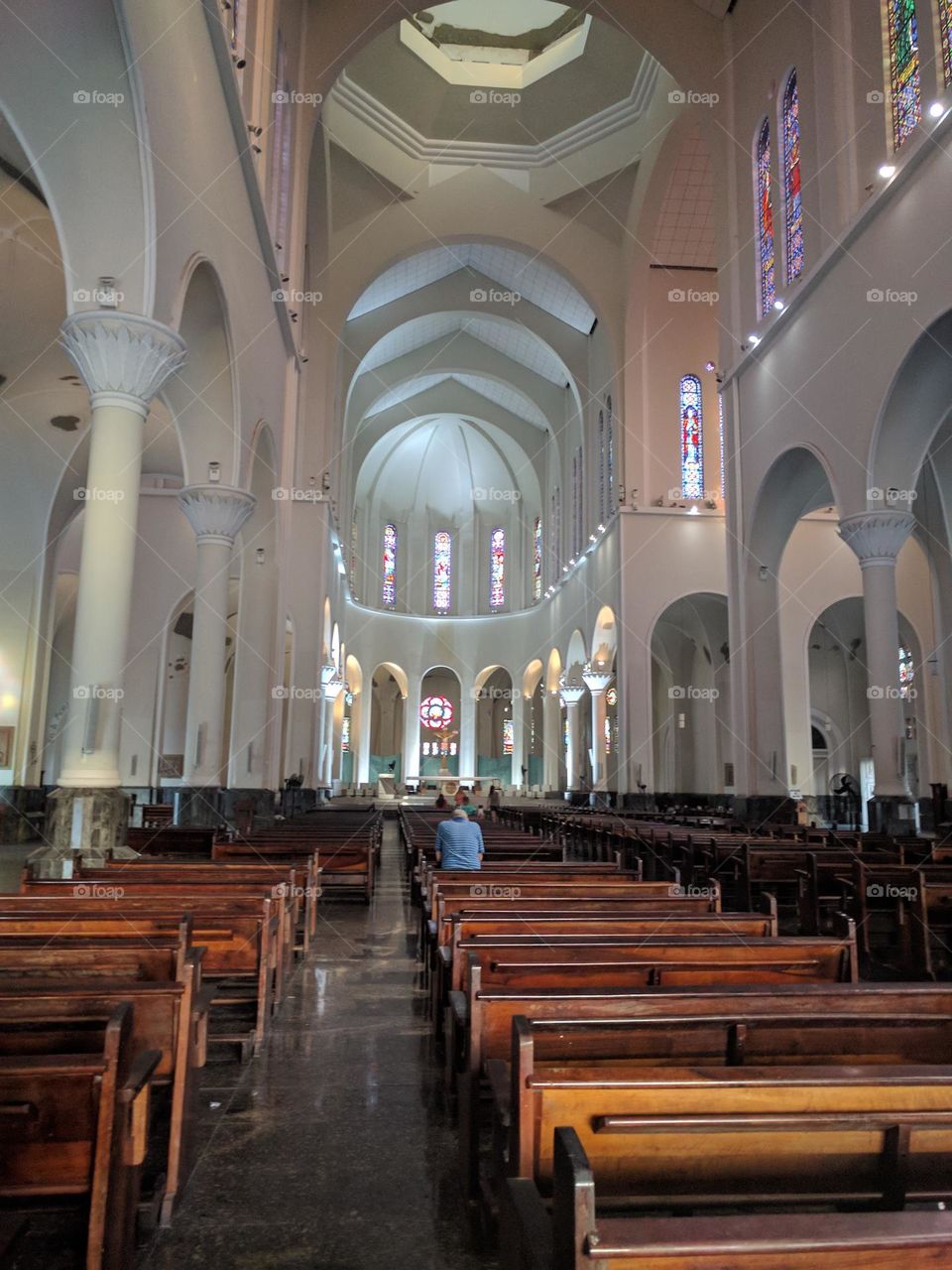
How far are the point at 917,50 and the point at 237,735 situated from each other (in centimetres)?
1328

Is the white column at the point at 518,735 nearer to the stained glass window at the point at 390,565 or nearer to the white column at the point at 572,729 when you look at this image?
the white column at the point at 572,729

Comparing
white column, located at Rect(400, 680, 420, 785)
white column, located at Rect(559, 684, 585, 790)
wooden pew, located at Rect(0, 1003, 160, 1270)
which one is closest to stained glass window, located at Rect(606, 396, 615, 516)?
white column, located at Rect(559, 684, 585, 790)

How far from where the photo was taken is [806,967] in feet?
11.6

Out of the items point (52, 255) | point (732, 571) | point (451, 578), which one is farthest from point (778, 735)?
point (451, 578)

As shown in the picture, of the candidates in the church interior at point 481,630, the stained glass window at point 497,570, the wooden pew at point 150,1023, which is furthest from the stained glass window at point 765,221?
the stained glass window at point 497,570

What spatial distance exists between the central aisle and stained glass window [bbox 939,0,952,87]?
11457mm

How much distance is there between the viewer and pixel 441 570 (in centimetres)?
3931

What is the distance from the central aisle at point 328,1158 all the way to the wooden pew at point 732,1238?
54.1 inches

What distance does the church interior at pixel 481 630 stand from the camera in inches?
91.3

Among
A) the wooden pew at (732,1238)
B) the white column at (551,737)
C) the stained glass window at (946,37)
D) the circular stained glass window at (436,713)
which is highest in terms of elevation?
the stained glass window at (946,37)

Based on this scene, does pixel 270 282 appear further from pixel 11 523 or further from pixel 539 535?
pixel 539 535

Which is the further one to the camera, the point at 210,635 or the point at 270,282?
the point at 270,282

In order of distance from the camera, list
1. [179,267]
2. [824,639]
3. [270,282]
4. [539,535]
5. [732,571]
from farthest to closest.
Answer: [539,535] < [824,639] < [732,571] < [270,282] < [179,267]

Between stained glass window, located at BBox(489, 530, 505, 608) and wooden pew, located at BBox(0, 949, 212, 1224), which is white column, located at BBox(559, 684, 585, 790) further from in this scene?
wooden pew, located at BBox(0, 949, 212, 1224)
